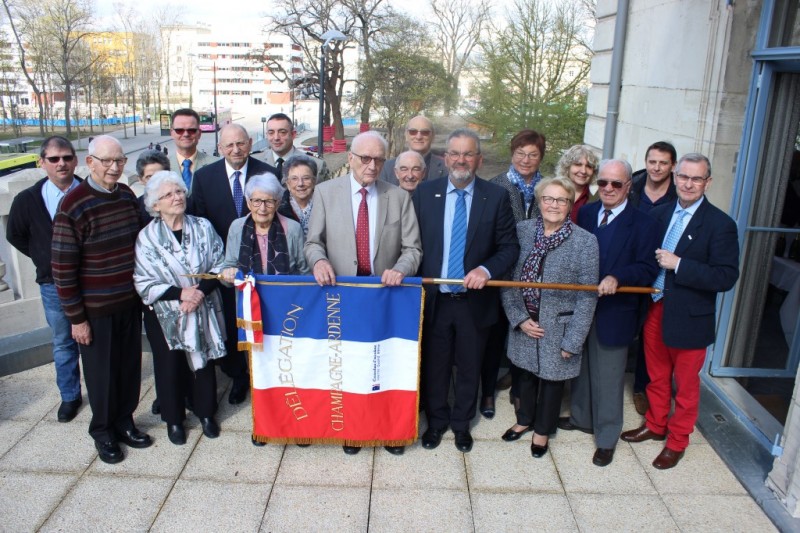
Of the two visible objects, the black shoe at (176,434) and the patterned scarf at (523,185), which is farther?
the patterned scarf at (523,185)

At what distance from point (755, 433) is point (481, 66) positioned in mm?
22482

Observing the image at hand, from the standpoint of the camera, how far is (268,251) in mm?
3945

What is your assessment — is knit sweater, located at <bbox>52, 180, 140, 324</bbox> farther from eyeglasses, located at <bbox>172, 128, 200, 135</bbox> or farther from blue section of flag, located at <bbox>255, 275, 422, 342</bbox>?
eyeglasses, located at <bbox>172, 128, 200, 135</bbox>

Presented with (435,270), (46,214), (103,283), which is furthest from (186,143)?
(435,270)

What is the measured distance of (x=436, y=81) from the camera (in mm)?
34688

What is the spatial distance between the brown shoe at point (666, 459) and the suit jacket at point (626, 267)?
30.7 inches

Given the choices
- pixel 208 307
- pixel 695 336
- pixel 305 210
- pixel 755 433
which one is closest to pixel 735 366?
pixel 755 433

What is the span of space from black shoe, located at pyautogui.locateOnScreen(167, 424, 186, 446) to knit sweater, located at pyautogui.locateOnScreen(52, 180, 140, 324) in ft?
3.00

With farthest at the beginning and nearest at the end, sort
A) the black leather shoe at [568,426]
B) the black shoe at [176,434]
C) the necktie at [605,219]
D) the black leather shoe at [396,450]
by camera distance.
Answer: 1. the black leather shoe at [568,426]
2. the black shoe at [176,434]
3. the black leather shoe at [396,450]
4. the necktie at [605,219]

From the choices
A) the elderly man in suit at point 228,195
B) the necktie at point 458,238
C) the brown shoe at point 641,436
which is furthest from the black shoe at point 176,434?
the brown shoe at point 641,436

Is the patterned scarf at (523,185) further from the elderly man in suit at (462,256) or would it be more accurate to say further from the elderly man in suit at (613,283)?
the elderly man in suit at (462,256)

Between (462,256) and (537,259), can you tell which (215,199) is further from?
(537,259)

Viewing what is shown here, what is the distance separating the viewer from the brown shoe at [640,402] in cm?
468

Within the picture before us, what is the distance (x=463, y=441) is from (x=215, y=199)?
252 cm
